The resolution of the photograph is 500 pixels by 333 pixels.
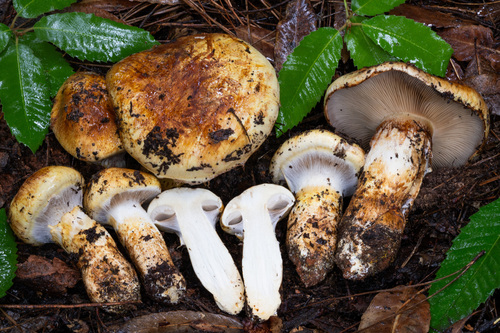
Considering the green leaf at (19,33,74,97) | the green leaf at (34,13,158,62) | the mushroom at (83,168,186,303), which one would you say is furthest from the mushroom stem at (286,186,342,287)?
the green leaf at (19,33,74,97)

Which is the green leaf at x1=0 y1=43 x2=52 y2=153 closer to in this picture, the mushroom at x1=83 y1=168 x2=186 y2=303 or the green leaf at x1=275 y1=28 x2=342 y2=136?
the mushroom at x1=83 y1=168 x2=186 y2=303

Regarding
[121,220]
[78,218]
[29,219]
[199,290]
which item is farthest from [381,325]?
[29,219]

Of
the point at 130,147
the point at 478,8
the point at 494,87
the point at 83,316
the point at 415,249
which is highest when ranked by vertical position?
the point at 478,8

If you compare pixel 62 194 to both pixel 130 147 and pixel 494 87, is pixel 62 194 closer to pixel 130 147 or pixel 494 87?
pixel 130 147

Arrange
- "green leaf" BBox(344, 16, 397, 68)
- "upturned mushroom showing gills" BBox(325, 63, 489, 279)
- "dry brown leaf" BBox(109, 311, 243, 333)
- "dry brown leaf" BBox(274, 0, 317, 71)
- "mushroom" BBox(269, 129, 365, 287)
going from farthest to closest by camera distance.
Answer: "dry brown leaf" BBox(274, 0, 317, 71) < "green leaf" BBox(344, 16, 397, 68) < "mushroom" BBox(269, 129, 365, 287) < "upturned mushroom showing gills" BBox(325, 63, 489, 279) < "dry brown leaf" BBox(109, 311, 243, 333)

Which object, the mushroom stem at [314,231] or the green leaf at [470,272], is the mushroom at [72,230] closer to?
the mushroom stem at [314,231]

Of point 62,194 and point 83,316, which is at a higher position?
point 62,194
